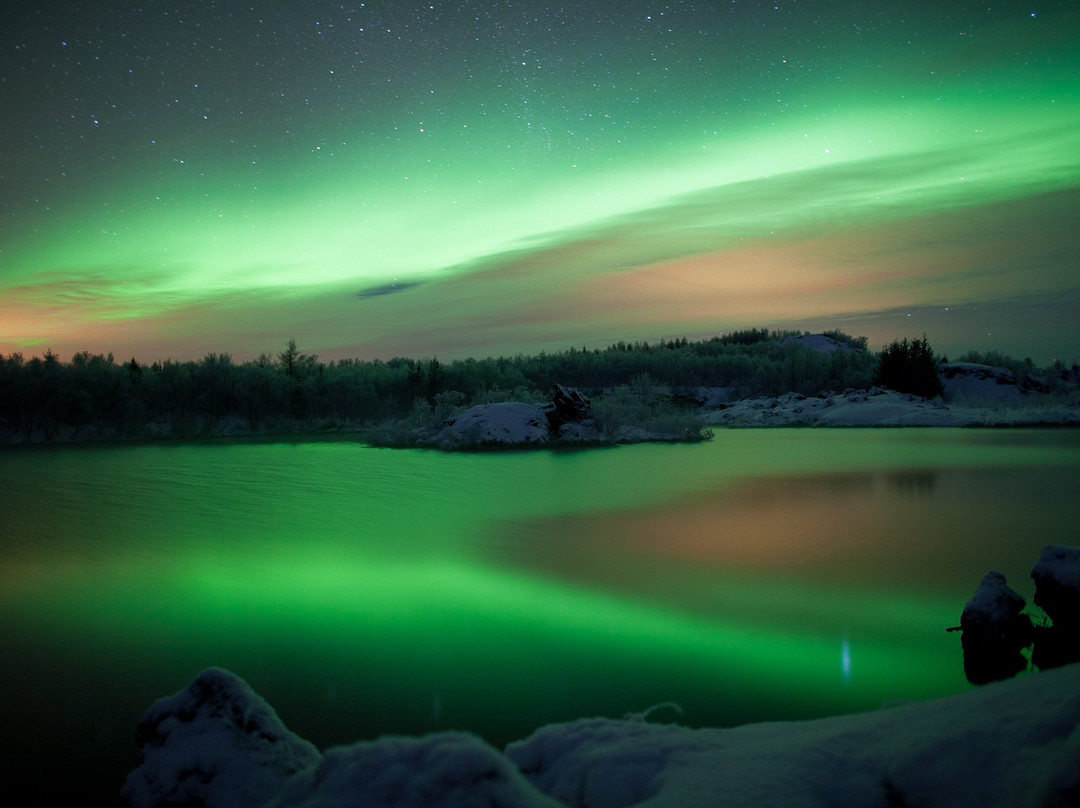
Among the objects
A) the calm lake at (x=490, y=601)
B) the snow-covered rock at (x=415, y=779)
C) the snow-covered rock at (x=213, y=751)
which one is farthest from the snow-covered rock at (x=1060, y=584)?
the snow-covered rock at (x=213, y=751)

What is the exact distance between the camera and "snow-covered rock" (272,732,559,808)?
156 centimetres

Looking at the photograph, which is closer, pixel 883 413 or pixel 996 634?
pixel 996 634

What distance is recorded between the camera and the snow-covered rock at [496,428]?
84.1 ft

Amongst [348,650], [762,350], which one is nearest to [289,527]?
[348,650]

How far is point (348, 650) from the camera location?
4.82m

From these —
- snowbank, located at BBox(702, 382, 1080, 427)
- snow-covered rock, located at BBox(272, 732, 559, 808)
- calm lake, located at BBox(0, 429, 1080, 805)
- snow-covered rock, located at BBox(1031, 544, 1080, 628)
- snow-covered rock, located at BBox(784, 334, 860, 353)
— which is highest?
snow-covered rock, located at BBox(784, 334, 860, 353)

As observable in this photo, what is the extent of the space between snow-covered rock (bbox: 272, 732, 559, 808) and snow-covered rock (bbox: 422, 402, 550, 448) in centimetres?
2370

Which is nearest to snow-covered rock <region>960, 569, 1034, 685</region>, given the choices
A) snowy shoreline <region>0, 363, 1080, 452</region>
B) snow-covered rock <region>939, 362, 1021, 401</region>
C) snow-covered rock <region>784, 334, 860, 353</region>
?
snowy shoreline <region>0, 363, 1080, 452</region>

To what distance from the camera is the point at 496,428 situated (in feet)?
84.9

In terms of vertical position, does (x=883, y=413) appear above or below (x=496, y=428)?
below

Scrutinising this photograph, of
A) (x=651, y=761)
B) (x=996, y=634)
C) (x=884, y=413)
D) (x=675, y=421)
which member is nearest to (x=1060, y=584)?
(x=996, y=634)

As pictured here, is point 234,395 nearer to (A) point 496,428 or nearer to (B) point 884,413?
(A) point 496,428

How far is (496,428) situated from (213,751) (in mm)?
23358

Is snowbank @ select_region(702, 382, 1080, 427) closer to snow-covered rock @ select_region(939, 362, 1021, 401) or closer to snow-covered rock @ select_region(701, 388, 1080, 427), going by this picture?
snow-covered rock @ select_region(701, 388, 1080, 427)
